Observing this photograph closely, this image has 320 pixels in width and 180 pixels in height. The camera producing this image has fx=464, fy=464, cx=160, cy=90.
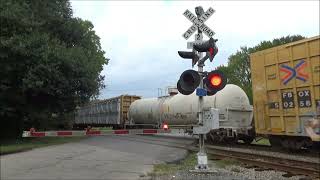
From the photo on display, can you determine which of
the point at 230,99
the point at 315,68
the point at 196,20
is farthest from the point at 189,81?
the point at 230,99

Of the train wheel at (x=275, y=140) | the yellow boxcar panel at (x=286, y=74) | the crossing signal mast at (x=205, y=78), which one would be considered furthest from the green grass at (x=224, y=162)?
the crossing signal mast at (x=205, y=78)

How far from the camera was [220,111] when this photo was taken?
23062 mm

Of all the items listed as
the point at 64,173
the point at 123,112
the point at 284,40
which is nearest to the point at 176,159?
the point at 64,173

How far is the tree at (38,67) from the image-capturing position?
2522 centimetres

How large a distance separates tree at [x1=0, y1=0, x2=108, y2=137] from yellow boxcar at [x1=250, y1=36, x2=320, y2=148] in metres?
12.0

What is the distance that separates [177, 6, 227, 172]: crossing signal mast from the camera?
8773mm

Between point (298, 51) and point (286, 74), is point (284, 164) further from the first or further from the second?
point (298, 51)

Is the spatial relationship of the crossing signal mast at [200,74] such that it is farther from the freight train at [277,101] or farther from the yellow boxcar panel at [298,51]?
the yellow boxcar panel at [298,51]

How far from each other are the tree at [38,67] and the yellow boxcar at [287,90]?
12024mm

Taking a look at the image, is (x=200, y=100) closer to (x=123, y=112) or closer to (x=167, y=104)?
(x=167, y=104)

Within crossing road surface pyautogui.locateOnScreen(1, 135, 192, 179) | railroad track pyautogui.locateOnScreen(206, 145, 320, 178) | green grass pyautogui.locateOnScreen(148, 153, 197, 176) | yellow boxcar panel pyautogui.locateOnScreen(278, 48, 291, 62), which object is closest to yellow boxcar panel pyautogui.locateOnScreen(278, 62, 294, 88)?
yellow boxcar panel pyautogui.locateOnScreen(278, 48, 291, 62)

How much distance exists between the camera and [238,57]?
68.9m

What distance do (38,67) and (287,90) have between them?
553 inches

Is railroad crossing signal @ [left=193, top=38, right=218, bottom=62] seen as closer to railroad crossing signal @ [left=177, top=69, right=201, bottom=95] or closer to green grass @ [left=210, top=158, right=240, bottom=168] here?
railroad crossing signal @ [left=177, top=69, right=201, bottom=95]
